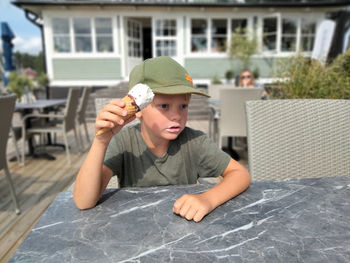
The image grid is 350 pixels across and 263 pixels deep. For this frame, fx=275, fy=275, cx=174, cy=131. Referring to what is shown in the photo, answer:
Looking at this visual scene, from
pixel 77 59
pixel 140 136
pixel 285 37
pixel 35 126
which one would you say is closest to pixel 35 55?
pixel 77 59

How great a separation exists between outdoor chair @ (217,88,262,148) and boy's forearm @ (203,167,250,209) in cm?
275

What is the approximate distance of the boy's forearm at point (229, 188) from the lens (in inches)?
32.1

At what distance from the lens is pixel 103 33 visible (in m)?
11.0

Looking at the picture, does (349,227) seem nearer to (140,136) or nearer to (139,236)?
(139,236)

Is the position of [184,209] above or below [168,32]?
below

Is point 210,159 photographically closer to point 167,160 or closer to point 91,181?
point 167,160

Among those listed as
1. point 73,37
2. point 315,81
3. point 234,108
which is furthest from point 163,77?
point 73,37

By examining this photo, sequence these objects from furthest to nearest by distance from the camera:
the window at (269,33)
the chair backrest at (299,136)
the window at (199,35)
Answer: the window at (269,33), the window at (199,35), the chair backrest at (299,136)

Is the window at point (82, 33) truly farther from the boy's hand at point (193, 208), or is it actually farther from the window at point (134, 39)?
the boy's hand at point (193, 208)

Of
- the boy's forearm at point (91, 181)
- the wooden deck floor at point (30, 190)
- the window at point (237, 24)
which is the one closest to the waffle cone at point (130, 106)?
the boy's forearm at point (91, 181)

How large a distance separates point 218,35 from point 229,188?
11.4 m

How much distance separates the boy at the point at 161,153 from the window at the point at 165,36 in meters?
10.7

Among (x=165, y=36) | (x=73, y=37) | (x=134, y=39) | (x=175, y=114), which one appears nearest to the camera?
(x=175, y=114)

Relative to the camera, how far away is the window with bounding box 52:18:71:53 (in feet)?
35.8
